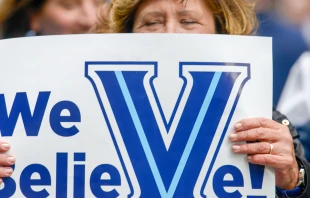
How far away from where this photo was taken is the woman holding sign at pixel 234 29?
2.88 m

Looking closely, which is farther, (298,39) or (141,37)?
(298,39)

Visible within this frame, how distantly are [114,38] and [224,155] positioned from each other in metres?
0.52

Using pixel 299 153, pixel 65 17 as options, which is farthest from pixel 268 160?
Answer: pixel 65 17

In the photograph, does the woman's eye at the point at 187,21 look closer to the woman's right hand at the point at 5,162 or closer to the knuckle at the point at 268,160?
the knuckle at the point at 268,160

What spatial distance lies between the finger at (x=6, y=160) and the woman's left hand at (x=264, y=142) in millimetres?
702

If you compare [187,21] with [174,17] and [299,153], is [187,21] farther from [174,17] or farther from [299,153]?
[299,153]

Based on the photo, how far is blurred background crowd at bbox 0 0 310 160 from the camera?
14.9ft

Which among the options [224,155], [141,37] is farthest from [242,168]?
[141,37]

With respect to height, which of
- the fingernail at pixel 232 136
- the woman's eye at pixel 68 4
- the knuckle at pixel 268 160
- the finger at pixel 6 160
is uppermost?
the woman's eye at pixel 68 4

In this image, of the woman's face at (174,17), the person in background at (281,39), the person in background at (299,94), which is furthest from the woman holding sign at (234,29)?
the person in background at (281,39)

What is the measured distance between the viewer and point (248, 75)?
115 inches

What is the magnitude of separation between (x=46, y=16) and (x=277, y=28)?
1.86 meters

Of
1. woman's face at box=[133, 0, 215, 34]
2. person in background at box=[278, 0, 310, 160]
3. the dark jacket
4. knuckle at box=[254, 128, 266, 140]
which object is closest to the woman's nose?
woman's face at box=[133, 0, 215, 34]

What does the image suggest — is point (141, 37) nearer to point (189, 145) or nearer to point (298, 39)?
point (189, 145)
